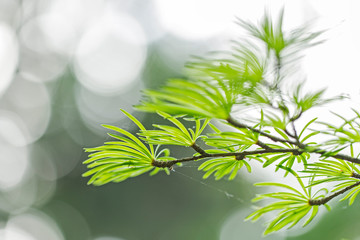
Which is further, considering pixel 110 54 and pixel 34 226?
pixel 110 54

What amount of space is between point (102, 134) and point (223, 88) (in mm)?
5152

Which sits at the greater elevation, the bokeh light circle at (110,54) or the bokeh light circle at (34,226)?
the bokeh light circle at (110,54)

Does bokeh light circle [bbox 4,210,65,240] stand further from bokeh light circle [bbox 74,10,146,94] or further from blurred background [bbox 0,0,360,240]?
bokeh light circle [bbox 74,10,146,94]

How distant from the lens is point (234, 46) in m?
0.28

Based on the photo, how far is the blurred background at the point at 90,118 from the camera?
16.9ft

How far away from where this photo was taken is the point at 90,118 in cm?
580

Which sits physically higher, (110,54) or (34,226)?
(110,54)

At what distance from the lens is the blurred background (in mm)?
5141

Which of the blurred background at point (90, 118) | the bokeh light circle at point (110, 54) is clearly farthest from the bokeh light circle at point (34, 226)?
the bokeh light circle at point (110, 54)

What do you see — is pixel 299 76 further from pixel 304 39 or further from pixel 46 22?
pixel 46 22

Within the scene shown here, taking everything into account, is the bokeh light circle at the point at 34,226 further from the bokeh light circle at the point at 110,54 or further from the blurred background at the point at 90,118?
the bokeh light circle at the point at 110,54

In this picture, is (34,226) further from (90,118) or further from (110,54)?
(110,54)

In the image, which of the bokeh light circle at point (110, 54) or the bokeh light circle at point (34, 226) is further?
the bokeh light circle at point (110, 54)

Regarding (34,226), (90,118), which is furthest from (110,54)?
(34,226)
